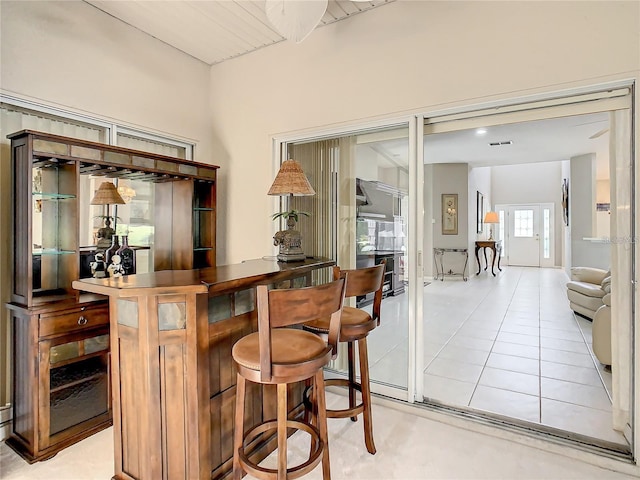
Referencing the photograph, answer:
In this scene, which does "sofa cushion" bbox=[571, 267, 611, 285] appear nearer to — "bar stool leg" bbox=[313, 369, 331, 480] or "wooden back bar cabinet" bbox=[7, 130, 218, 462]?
"bar stool leg" bbox=[313, 369, 331, 480]

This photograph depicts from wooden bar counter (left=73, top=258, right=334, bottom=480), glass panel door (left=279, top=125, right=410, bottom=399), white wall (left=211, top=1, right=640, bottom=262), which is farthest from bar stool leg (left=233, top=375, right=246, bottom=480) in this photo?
white wall (left=211, top=1, right=640, bottom=262)

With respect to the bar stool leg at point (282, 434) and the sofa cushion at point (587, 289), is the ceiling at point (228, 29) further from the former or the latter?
the bar stool leg at point (282, 434)

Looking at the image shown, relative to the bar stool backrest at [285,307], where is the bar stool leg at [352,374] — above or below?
below

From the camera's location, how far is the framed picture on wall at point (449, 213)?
26.3 feet

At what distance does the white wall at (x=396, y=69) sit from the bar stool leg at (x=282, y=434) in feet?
6.37

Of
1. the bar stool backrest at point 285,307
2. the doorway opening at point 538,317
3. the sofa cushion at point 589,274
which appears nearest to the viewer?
the bar stool backrest at point 285,307

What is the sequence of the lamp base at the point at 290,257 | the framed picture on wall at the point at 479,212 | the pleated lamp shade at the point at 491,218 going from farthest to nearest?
the pleated lamp shade at the point at 491,218 → the framed picture on wall at the point at 479,212 → the lamp base at the point at 290,257

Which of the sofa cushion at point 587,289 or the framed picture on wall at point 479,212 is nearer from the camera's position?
the sofa cushion at point 587,289

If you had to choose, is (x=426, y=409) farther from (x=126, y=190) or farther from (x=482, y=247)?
(x=482, y=247)

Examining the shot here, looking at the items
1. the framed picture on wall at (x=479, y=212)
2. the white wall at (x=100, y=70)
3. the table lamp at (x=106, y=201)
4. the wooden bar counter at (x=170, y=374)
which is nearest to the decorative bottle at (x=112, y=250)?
the table lamp at (x=106, y=201)

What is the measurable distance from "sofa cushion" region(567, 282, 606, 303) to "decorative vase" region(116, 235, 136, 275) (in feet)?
14.1

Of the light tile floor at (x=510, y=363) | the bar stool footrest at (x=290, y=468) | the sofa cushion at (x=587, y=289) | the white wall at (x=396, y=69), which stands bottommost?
the light tile floor at (x=510, y=363)

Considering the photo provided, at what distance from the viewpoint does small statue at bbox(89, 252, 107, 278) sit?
261 centimetres

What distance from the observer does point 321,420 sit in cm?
165
